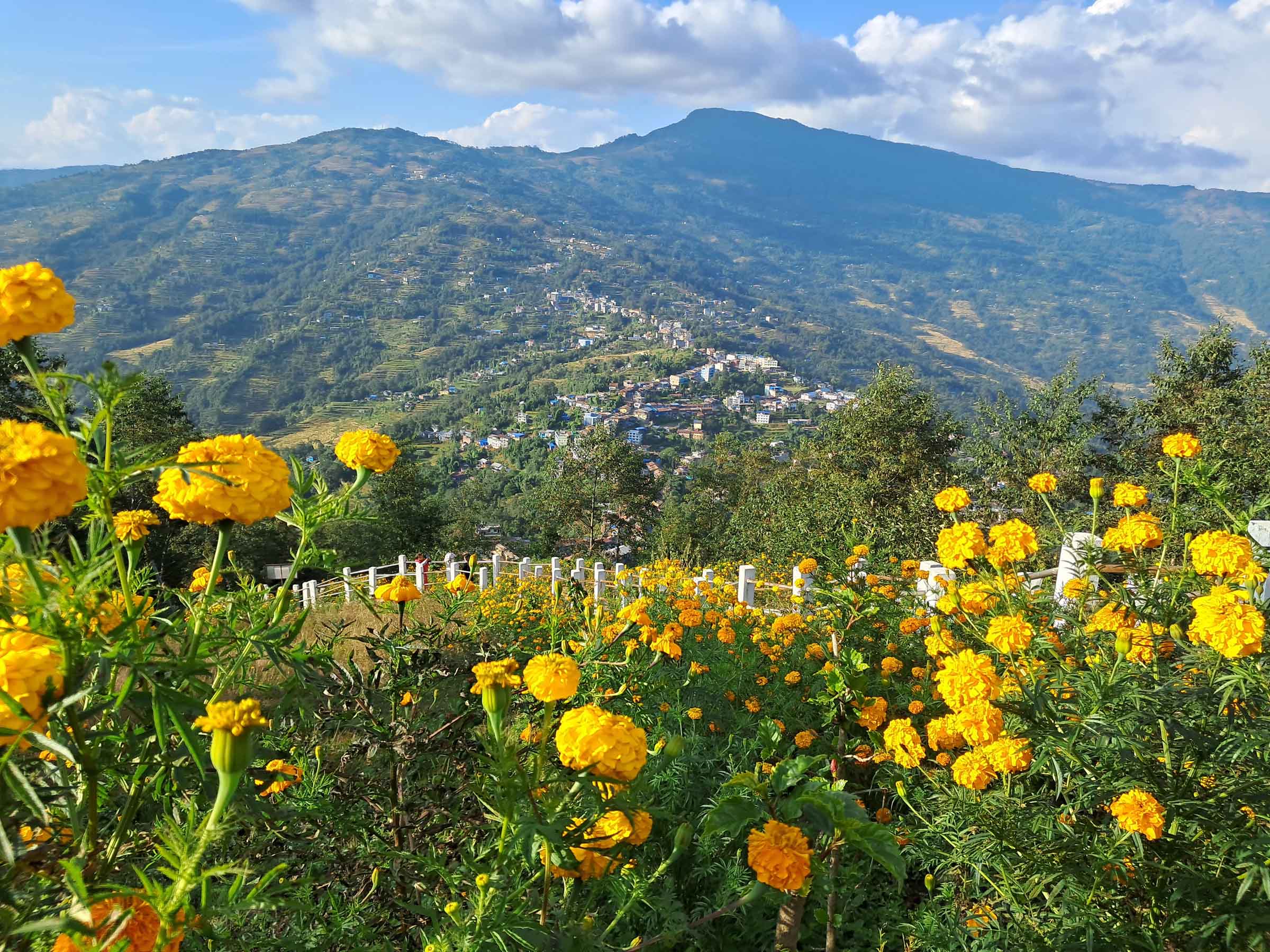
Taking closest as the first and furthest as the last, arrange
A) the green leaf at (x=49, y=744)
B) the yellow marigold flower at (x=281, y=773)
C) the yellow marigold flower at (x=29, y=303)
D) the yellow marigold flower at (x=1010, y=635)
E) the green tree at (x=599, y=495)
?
the green leaf at (x=49, y=744) → the yellow marigold flower at (x=29, y=303) → the yellow marigold flower at (x=281, y=773) → the yellow marigold flower at (x=1010, y=635) → the green tree at (x=599, y=495)

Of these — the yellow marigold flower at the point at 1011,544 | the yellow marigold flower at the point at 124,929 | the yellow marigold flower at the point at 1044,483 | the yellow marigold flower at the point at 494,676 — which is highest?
the yellow marigold flower at the point at 494,676

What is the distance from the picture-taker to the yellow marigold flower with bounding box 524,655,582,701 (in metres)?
1.23

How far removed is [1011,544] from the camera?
2.50m

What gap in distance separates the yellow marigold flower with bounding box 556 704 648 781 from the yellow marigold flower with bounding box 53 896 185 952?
576 millimetres

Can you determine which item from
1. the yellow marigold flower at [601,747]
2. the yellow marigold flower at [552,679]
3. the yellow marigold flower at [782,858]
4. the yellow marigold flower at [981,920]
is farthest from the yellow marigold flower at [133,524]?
the yellow marigold flower at [981,920]

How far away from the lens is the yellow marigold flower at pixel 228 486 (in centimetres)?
122

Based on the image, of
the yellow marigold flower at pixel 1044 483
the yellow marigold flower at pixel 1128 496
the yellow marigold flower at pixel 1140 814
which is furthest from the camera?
the yellow marigold flower at pixel 1044 483

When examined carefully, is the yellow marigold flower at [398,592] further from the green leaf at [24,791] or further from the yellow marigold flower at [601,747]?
the green leaf at [24,791]

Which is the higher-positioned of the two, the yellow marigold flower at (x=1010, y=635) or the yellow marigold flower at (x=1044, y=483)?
the yellow marigold flower at (x=1044, y=483)

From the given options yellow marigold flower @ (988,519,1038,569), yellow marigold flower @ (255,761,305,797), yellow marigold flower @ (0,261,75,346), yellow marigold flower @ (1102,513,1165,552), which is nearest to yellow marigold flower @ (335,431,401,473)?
yellow marigold flower @ (0,261,75,346)

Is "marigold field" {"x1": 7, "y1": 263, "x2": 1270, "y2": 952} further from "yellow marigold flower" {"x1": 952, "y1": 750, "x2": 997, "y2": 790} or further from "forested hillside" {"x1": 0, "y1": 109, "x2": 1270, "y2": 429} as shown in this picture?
"forested hillside" {"x1": 0, "y1": 109, "x2": 1270, "y2": 429}

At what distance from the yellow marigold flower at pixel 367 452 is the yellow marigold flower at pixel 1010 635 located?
1.88 m

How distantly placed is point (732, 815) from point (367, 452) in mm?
1212

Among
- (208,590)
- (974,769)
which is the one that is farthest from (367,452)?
(974,769)
